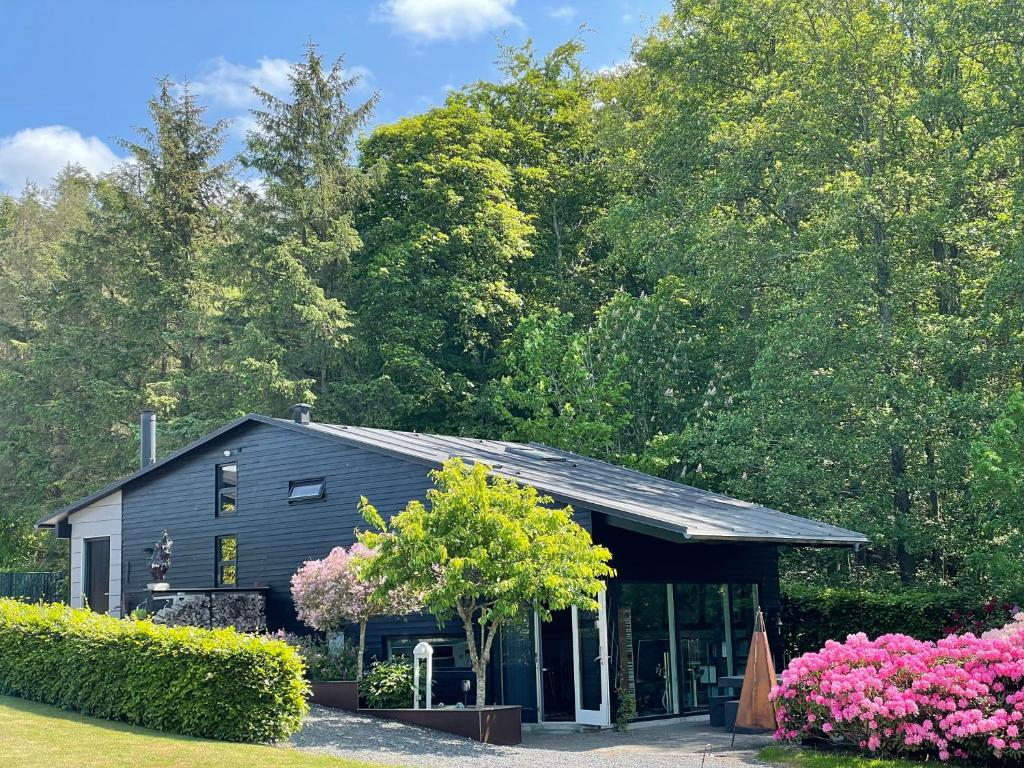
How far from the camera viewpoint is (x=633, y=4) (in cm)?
3559

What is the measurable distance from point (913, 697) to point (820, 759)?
52.2 inches

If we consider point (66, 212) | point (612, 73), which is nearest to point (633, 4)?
point (612, 73)

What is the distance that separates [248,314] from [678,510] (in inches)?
730

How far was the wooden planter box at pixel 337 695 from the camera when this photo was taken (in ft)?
52.5

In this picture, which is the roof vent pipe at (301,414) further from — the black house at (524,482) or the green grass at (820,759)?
the green grass at (820,759)

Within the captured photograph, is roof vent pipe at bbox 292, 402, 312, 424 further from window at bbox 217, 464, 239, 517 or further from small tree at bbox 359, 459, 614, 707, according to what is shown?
small tree at bbox 359, 459, 614, 707

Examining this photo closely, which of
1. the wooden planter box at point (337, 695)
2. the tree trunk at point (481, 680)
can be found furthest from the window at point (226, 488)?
the tree trunk at point (481, 680)

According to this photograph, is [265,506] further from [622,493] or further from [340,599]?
[622,493]

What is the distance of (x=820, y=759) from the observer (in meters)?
12.6

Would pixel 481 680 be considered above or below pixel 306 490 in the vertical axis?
below

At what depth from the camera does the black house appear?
16484 mm

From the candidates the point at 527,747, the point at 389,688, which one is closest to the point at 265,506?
the point at 389,688

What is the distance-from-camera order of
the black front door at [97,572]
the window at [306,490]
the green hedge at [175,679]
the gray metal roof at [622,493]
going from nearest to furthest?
the green hedge at [175,679] < the gray metal roof at [622,493] < the window at [306,490] < the black front door at [97,572]

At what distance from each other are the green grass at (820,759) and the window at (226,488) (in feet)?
39.0
